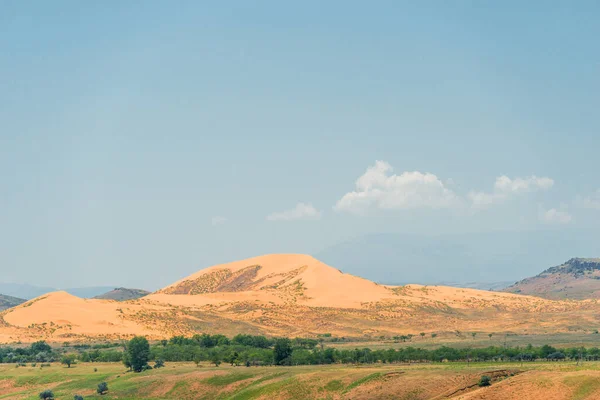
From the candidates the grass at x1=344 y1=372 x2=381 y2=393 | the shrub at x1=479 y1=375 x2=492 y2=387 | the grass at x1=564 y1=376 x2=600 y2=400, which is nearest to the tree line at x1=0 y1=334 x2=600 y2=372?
the grass at x1=344 y1=372 x2=381 y2=393

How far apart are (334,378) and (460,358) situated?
81.2 ft

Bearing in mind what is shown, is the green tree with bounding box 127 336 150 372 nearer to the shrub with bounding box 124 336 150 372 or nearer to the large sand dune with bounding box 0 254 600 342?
the shrub with bounding box 124 336 150 372

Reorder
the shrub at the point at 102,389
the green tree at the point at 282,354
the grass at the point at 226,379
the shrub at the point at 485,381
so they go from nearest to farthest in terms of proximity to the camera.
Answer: the shrub at the point at 485,381
the grass at the point at 226,379
the shrub at the point at 102,389
the green tree at the point at 282,354

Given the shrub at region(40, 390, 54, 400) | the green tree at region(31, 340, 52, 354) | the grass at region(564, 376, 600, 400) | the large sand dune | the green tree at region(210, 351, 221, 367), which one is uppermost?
the large sand dune

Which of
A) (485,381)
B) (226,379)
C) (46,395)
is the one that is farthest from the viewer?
(226,379)

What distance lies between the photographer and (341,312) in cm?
18900

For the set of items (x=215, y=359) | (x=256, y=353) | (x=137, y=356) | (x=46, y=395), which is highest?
(x=137, y=356)

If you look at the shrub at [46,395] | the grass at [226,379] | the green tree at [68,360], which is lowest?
the shrub at [46,395]

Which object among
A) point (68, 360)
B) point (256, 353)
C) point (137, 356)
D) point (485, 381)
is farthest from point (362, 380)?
point (68, 360)

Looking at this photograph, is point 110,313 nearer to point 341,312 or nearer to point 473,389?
point 341,312

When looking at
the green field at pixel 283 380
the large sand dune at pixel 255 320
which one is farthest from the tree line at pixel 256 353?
the large sand dune at pixel 255 320

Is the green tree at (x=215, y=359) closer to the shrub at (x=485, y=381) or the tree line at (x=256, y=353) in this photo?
the tree line at (x=256, y=353)

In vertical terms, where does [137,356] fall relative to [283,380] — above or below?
above

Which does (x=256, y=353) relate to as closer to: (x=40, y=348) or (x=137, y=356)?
(x=137, y=356)
